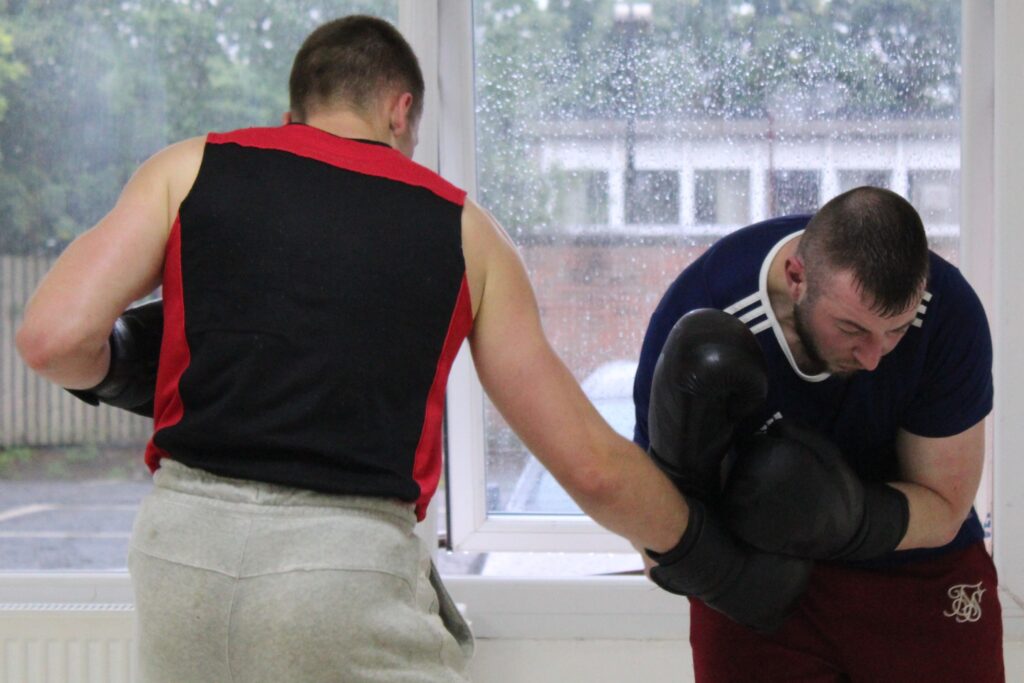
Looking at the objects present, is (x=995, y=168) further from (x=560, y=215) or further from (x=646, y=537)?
(x=646, y=537)

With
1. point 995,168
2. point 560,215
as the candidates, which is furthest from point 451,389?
point 995,168

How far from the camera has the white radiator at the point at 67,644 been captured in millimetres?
2250

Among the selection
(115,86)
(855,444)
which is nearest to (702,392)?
(855,444)

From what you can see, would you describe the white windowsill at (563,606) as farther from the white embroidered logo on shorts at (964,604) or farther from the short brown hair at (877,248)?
the short brown hair at (877,248)

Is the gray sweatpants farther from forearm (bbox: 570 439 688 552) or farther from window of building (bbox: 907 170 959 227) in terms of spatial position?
window of building (bbox: 907 170 959 227)

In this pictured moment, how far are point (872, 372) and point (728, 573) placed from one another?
14.9 inches

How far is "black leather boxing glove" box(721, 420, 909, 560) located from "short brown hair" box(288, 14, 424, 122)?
2.22ft

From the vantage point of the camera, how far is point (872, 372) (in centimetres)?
165

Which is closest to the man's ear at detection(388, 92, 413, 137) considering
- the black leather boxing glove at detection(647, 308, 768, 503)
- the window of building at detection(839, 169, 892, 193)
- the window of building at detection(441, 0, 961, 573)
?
the black leather boxing glove at detection(647, 308, 768, 503)

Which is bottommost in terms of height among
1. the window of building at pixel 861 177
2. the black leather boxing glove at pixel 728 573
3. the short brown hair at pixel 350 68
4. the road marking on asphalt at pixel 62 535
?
the road marking on asphalt at pixel 62 535

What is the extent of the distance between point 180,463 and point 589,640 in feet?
4.27

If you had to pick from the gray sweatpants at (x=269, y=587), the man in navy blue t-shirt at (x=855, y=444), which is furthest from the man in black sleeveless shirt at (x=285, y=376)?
the man in navy blue t-shirt at (x=855, y=444)

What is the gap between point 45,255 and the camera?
249cm

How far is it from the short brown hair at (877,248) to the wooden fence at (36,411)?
1.64 m
